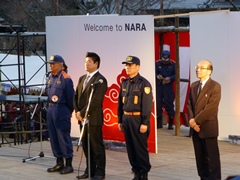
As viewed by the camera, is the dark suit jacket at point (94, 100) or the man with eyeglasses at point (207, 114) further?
the dark suit jacket at point (94, 100)

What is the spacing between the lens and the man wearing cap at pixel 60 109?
11.1 metres

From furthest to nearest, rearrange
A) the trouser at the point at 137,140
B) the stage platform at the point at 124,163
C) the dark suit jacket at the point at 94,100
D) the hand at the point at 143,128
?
the stage platform at the point at 124,163, the dark suit jacket at the point at 94,100, the trouser at the point at 137,140, the hand at the point at 143,128

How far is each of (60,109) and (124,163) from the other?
64.0 inches

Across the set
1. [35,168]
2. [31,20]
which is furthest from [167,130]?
[31,20]

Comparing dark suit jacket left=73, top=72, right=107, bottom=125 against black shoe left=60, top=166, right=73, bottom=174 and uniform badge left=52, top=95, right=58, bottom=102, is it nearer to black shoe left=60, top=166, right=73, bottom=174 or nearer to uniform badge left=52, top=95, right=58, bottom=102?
uniform badge left=52, top=95, right=58, bottom=102

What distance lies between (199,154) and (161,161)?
2.53m

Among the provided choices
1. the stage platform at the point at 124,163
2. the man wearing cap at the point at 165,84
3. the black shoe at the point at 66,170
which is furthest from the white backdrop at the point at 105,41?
the man wearing cap at the point at 165,84

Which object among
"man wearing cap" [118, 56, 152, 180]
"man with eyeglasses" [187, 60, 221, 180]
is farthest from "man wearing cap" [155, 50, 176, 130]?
"man with eyeglasses" [187, 60, 221, 180]

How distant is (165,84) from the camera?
1547 centimetres

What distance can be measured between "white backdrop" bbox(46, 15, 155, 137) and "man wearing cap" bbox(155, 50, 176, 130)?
252 cm

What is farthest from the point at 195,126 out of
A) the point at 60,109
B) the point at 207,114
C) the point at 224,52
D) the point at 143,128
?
the point at 224,52

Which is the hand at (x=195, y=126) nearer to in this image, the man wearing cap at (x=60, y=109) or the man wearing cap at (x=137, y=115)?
the man wearing cap at (x=137, y=115)

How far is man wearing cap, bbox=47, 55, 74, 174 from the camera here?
11.1 meters

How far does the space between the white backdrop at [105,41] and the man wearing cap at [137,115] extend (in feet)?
6.79
